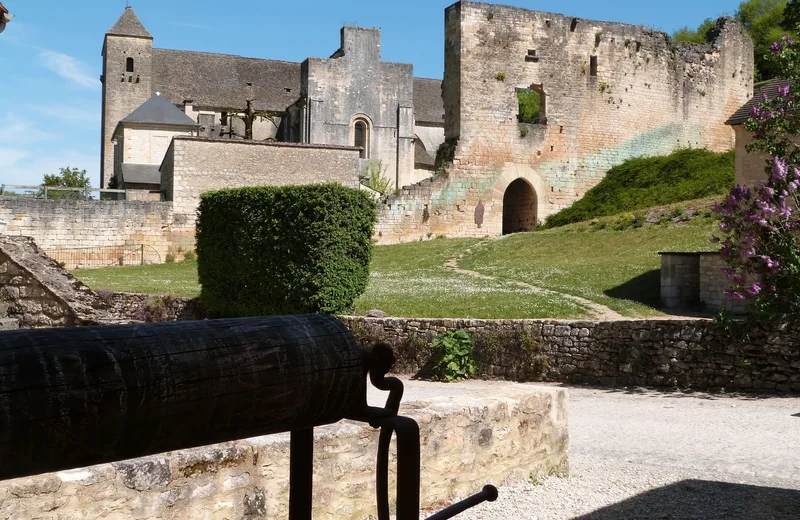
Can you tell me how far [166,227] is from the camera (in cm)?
2681

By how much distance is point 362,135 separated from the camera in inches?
1721

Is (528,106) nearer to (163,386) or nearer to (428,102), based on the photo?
(428,102)

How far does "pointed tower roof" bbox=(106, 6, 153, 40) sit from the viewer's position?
52.9 m

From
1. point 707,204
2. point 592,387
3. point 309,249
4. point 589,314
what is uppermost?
point 707,204

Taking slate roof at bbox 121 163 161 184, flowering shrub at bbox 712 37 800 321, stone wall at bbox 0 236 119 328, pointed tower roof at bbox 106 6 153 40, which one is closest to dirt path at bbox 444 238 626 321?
flowering shrub at bbox 712 37 800 321

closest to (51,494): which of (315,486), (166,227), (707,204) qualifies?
(315,486)

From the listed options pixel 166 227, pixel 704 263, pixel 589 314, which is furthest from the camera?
pixel 166 227

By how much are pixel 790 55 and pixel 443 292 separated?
7106 mm

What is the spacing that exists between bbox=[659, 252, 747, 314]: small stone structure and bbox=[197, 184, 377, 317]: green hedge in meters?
5.08

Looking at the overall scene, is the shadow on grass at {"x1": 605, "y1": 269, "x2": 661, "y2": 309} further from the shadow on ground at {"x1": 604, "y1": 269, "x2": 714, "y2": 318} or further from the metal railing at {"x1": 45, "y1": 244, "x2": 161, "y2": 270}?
the metal railing at {"x1": 45, "y1": 244, "x2": 161, "y2": 270}

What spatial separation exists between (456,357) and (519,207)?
2072 centimetres

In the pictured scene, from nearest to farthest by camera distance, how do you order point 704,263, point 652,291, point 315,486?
point 315,486 → point 704,263 → point 652,291

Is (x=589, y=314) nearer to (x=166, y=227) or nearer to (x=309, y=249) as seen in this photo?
(x=309, y=249)

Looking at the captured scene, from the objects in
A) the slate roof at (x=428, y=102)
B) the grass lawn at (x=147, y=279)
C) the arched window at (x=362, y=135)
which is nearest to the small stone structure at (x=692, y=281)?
the grass lawn at (x=147, y=279)
